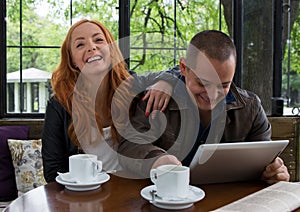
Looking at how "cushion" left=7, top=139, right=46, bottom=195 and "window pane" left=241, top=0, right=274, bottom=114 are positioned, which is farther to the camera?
"window pane" left=241, top=0, right=274, bottom=114

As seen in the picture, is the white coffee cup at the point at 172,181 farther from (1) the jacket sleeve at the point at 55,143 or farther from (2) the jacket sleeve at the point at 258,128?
(1) the jacket sleeve at the point at 55,143

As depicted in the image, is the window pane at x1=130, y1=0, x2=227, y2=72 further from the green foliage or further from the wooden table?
the wooden table

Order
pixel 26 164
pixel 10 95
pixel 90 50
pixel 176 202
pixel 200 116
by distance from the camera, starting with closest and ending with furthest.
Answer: pixel 176 202 < pixel 200 116 < pixel 90 50 < pixel 26 164 < pixel 10 95

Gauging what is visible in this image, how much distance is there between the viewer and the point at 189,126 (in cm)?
166

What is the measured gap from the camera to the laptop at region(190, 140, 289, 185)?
1.24 metres

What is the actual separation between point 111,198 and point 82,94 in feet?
2.52

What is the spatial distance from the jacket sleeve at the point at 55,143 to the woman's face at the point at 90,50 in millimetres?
216

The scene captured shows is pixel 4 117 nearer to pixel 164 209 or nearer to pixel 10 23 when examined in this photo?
pixel 10 23

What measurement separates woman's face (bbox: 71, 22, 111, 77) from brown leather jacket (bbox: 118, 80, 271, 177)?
33 cm

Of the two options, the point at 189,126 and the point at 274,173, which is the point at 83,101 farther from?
the point at 274,173

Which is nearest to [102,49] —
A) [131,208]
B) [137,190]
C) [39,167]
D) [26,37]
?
[137,190]

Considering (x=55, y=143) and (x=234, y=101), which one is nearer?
(x=234, y=101)

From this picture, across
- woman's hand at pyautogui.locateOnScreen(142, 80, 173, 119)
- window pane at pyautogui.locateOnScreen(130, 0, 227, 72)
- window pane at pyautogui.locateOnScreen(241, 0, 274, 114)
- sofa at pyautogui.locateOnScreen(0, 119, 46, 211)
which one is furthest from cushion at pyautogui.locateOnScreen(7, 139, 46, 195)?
window pane at pyautogui.locateOnScreen(241, 0, 274, 114)

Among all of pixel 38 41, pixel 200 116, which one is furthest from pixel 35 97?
pixel 200 116
